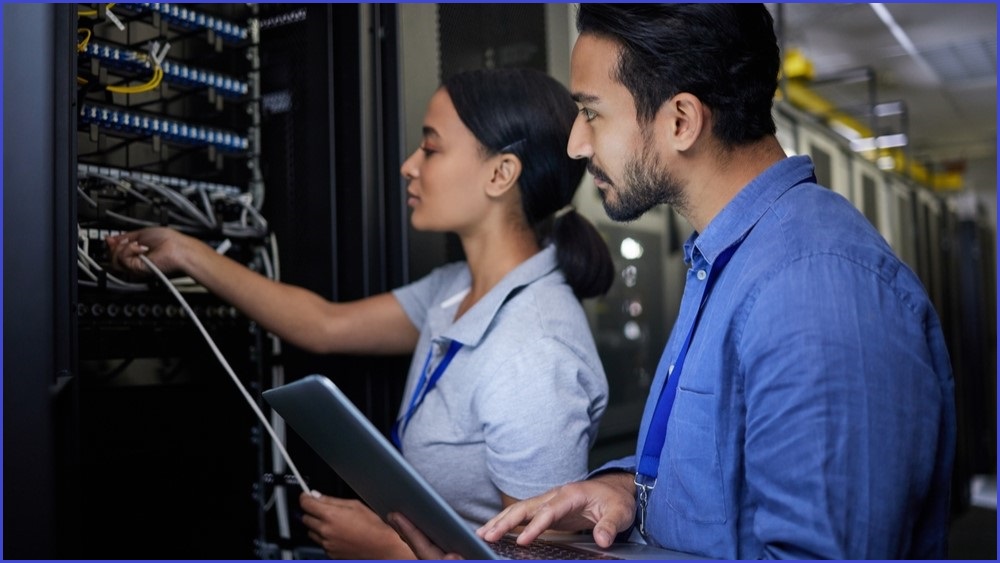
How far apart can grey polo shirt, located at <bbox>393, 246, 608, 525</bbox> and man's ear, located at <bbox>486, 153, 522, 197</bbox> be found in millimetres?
132

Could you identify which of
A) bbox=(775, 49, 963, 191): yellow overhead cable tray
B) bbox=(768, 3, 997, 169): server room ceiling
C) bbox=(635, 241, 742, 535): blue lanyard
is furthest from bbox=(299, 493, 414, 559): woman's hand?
bbox=(768, 3, 997, 169): server room ceiling

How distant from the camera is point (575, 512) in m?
1.14

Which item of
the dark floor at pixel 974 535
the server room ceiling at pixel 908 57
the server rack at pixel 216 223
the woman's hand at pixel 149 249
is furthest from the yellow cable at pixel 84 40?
the dark floor at pixel 974 535

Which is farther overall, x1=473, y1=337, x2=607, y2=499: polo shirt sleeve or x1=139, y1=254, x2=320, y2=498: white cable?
x1=139, y1=254, x2=320, y2=498: white cable

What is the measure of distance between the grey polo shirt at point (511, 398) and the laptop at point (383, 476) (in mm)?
168

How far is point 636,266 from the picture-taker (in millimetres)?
2041

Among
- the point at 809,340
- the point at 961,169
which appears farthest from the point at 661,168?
the point at 961,169

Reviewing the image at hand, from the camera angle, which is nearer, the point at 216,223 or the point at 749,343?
the point at 749,343

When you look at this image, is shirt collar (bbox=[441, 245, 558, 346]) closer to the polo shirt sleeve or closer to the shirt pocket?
the polo shirt sleeve

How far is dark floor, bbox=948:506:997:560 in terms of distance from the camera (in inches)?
168

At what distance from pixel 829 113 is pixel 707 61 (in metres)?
5.69

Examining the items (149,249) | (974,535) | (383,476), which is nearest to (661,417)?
(383,476)

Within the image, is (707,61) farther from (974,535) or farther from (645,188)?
(974,535)

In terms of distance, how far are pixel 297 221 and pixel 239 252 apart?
0.40 feet
